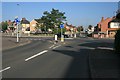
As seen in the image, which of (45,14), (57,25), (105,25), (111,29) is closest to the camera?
(111,29)

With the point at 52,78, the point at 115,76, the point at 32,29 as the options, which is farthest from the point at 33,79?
the point at 32,29

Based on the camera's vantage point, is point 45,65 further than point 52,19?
No

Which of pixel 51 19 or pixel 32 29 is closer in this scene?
pixel 51 19

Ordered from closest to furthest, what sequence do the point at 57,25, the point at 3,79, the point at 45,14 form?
the point at 3,79 → the point at 57,25 → the point at 45,14

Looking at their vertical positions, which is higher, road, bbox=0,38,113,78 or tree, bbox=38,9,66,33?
tree, bbox=38,9,66,33

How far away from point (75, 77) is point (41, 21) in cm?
10664

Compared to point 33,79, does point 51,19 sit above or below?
above

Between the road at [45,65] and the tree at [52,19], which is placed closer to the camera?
the road at [45,65]

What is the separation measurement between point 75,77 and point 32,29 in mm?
150833

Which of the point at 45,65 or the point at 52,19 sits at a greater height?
the point at 52,19

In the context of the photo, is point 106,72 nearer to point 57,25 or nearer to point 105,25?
point 105,25

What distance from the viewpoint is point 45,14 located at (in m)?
117

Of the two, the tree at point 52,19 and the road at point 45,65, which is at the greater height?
the tree at point 52,19

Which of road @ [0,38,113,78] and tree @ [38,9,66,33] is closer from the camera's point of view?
road @ [0,38,113,78]
